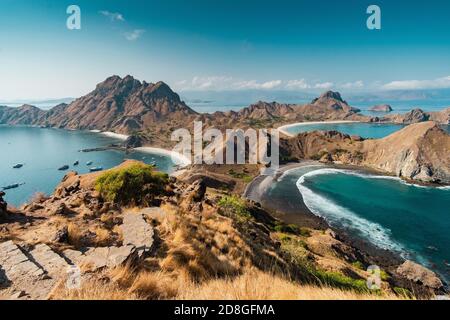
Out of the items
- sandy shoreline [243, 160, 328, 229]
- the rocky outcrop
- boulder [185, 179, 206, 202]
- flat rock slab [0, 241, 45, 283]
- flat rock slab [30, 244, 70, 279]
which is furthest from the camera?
the rocky outcrop

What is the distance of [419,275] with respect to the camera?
41.4m

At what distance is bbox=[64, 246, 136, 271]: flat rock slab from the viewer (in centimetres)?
767

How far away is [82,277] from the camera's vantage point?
693 cm

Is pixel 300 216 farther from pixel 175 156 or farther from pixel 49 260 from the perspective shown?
pixel 175 156

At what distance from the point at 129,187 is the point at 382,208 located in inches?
2971

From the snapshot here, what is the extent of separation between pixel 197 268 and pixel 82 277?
3.35 metres

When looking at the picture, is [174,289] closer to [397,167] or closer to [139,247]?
[139,247]

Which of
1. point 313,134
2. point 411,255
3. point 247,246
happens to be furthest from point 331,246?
point 313,134

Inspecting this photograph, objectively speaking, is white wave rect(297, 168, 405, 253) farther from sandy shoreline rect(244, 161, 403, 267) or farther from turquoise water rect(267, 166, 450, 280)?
sandy shoreline rect(244, 161, 403, 267)

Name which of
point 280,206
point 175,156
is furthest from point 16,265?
point 175,156

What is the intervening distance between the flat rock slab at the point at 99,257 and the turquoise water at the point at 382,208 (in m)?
53.6

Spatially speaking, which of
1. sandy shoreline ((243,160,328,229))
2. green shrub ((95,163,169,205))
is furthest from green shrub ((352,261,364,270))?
green shrub ((95,163,169,205))

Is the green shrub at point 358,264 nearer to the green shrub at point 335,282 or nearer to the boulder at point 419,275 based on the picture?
the boulder at point 419,275

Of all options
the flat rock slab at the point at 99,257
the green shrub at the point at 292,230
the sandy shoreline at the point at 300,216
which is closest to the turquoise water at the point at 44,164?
the sandy shoreline at the point at 300,216
